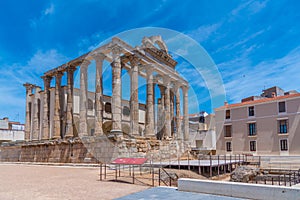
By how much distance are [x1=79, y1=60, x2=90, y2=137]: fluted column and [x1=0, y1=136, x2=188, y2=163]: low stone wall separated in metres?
1.28

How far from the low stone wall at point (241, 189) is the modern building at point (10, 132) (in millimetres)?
46370

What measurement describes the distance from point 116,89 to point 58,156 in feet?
29.0

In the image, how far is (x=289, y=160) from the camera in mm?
21812

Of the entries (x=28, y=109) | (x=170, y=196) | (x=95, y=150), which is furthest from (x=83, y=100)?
(x=170, y=196)

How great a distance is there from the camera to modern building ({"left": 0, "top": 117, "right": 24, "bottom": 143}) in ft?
151

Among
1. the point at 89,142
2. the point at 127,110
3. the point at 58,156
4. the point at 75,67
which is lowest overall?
the point at 58,156

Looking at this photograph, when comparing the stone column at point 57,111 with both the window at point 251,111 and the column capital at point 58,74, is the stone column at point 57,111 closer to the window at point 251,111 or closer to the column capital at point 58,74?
the column capital at point 58,74

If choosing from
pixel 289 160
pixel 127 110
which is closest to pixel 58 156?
pixel 127 110

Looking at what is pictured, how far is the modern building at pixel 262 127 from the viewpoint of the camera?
27.9 metres

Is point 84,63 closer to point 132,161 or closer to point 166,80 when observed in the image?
point 166,80

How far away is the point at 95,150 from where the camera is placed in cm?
2127

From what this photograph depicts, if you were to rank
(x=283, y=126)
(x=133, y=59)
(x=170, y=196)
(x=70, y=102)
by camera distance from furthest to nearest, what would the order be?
(x=283, y=126) → (x=70, y=102) → (x=133, y=59) → (x=170, y=196)

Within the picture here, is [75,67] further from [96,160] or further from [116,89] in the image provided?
[96,160]

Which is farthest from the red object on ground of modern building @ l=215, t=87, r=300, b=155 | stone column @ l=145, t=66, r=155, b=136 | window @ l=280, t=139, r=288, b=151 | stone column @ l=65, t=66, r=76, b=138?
window @ l=280, t=139, r=288, b=151
